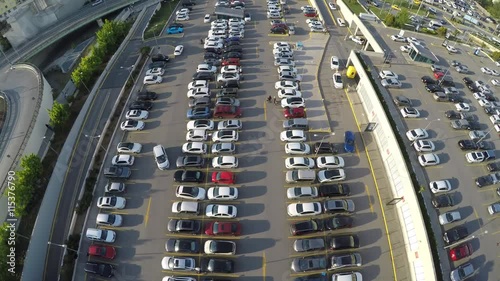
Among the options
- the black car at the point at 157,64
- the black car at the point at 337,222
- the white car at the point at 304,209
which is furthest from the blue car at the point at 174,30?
the black car at the point at 337,222

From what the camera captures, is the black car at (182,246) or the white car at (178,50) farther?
the white car at (178,50)

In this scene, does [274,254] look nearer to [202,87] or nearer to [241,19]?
[202,87]

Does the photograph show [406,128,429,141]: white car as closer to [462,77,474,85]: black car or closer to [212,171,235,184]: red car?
[462,77,474,85]: black car

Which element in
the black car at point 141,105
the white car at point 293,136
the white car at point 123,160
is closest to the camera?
the white car at point 123,160

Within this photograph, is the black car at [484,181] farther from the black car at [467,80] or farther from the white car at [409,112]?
the black car at [467,80]

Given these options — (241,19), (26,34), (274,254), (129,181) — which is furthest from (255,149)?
(26,34)

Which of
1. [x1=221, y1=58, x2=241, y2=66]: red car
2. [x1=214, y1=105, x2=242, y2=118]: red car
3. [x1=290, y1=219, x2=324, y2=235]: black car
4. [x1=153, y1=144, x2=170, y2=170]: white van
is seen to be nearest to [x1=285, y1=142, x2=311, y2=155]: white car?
[x1=214, y1=105, x2=242, y2=118]: red car
